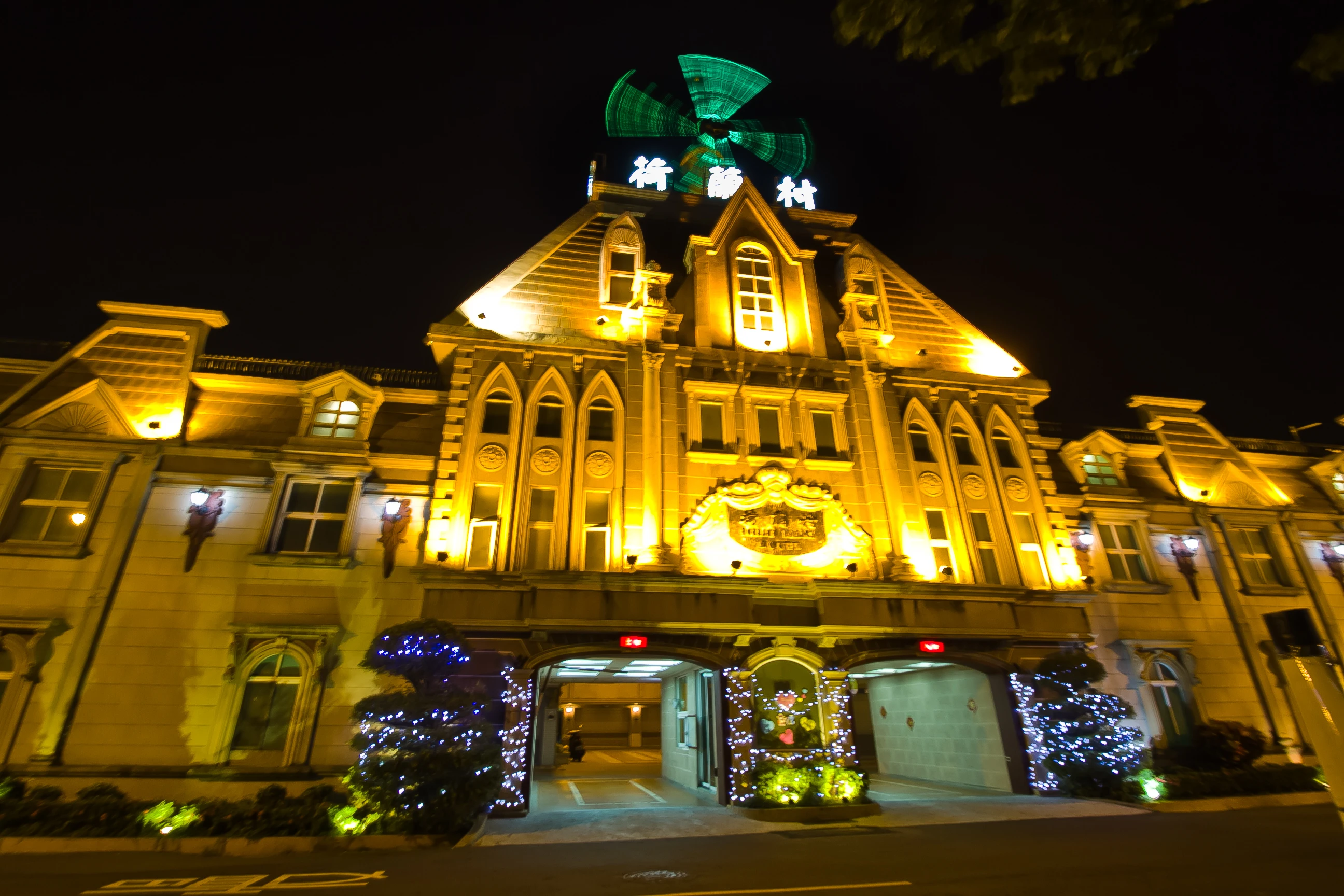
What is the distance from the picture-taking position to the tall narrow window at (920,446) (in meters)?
20.1

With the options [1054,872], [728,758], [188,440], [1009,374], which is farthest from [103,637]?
[1009,374]

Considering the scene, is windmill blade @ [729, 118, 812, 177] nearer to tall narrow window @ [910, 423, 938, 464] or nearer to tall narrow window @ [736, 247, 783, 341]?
tall narrow window @ [736, 247, 783, 341]

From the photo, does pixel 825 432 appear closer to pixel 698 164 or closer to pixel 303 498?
pixel 303 498

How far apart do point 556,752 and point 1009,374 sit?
25.9 metres

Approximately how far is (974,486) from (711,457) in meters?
8.51

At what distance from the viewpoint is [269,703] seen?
14.6 m

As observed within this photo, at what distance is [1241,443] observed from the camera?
2447 centimetres

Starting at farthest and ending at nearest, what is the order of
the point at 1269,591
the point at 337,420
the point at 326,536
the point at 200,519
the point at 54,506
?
the point at 1269,591 < the point at 337,420 < the point at 326,536 < the point at 200,519 < the point at 54,506

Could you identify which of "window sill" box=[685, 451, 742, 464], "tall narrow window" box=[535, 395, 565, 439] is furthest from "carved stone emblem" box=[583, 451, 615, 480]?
"window sill" box=[685, 451, 742, 464]

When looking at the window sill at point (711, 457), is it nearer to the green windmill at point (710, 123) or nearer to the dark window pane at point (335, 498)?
the dark window pane at point (335, 498)

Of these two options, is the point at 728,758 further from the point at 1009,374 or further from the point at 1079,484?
the point at 1009,374

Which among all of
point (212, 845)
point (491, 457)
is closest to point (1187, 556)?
point (491, 457)

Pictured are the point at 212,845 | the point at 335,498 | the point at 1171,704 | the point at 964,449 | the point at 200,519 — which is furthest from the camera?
the point at 964,449

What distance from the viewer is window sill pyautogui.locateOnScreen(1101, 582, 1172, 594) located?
19.3 meters
